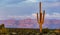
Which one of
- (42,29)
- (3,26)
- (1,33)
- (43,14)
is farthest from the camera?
(3,26)

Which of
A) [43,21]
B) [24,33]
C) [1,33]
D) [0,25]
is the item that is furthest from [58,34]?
[0,25]

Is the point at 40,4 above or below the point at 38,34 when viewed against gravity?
above

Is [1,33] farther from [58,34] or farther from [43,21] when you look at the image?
Answer: [58,34]

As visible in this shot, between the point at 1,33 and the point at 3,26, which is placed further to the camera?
the point at 3,26

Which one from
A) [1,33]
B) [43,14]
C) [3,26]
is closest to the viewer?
[43,14]

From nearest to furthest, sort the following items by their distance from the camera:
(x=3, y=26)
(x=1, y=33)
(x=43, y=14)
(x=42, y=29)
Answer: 1. (x=43, y=14)
2. (x=1, y=33)
3. (x=42, y=29)
4. (x=3, y=26)

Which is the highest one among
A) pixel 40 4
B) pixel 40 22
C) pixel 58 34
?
pixel 40 4

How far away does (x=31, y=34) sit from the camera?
13.2 metres

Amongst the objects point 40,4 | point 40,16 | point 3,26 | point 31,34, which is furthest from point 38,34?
point 3,26

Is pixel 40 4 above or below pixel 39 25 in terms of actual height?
above

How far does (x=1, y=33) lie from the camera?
1356cm

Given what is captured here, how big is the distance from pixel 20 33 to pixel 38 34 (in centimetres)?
142

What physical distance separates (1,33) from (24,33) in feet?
5.91

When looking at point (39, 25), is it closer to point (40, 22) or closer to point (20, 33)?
point (40, 22)
